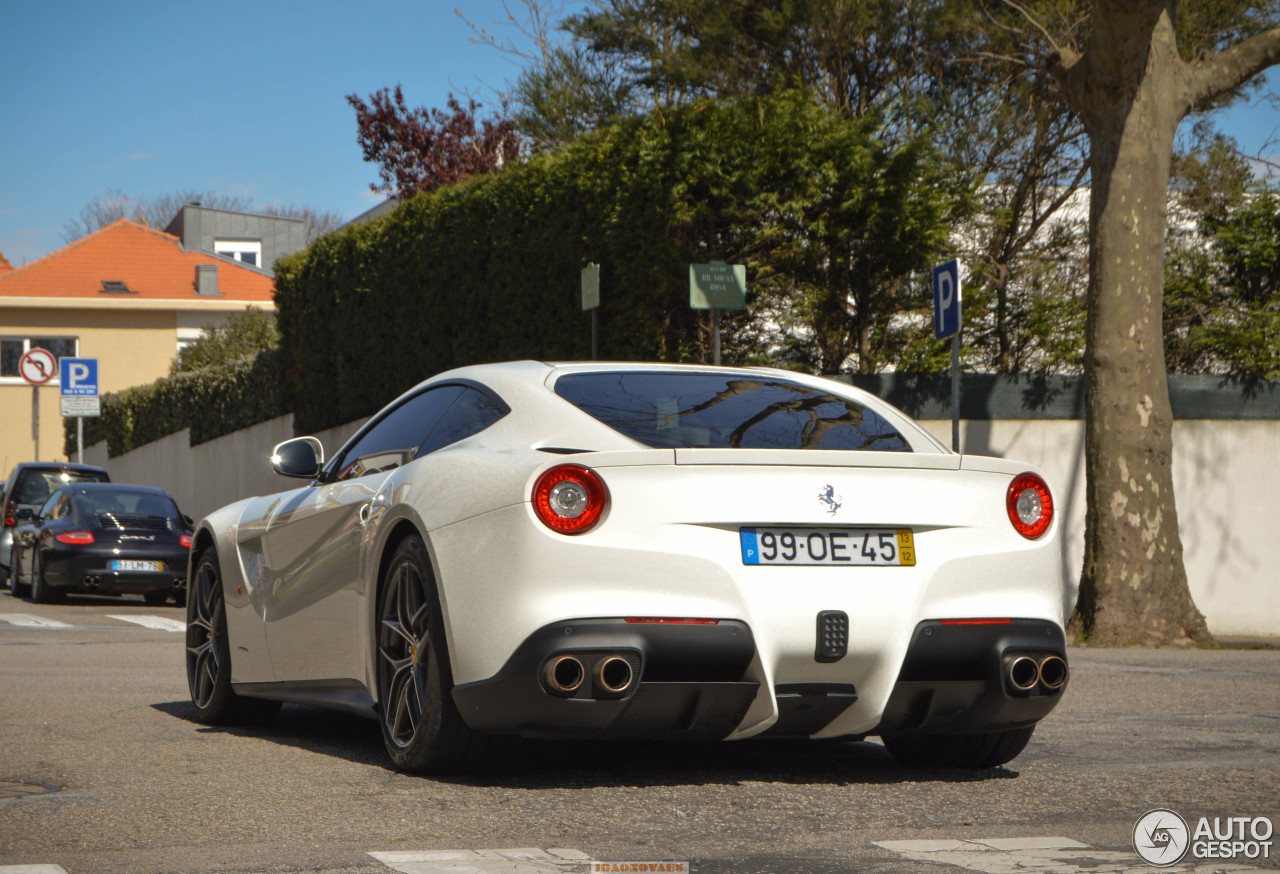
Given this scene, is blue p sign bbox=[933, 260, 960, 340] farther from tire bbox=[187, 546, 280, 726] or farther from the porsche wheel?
the porsche wheel

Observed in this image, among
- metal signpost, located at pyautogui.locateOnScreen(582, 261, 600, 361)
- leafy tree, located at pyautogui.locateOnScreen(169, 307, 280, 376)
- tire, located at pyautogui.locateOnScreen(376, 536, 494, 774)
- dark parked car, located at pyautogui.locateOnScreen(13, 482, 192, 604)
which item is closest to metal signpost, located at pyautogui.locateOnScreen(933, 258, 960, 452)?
metal signpost, located at pyautogui.locateOnScreen(582, 261, 600, 361)

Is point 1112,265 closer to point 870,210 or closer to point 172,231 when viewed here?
point 870,210

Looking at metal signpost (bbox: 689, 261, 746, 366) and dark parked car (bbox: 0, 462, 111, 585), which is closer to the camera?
metal signpost (bbox: 689, 261, 746, 366)

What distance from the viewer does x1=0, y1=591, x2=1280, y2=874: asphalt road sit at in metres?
4.08

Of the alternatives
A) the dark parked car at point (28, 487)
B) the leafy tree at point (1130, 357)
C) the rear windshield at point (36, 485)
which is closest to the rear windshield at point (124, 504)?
the dark parked car at point (28, 487)

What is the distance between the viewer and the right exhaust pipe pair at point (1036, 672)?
507 cm

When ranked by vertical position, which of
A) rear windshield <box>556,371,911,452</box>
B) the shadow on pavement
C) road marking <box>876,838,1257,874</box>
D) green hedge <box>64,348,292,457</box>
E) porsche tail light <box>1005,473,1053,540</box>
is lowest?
the shadow on pavement

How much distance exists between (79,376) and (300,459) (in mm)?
25764

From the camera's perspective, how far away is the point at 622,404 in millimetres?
5352

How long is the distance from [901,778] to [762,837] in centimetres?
132

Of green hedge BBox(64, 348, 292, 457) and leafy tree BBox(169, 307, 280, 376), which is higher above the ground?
leafy tree BBox(169, 307, 280, 376)

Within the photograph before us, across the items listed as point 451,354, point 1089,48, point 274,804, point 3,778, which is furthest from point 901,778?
point 451,354

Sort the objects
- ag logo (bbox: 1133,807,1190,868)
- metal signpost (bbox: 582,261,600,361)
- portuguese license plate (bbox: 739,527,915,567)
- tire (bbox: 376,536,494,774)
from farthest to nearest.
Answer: metal signpost (bbox: 582,261,600,361)
tire (bbox: 376,536,494,774)
portuguese license plate (bbox: 739,527,915,567)
ag logo (bbox: 1133,807,1190,868)
